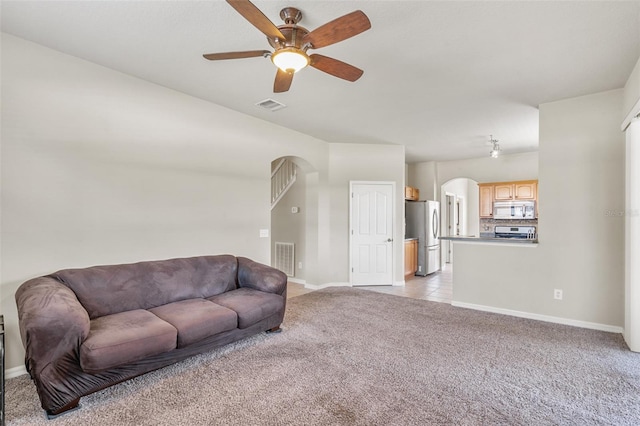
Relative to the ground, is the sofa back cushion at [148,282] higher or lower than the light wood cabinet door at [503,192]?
lower

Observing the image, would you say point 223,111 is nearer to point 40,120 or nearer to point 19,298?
point 40,120

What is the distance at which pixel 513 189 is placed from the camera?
6.62 metres

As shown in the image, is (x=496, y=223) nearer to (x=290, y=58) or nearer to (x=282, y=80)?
(x=282, y=80)

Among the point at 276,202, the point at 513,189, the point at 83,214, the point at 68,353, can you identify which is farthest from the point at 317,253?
the point at 513,189


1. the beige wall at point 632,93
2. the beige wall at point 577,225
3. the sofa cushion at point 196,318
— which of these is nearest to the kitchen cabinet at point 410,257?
the beige wall at point 577,225

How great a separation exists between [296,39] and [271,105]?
188 cm

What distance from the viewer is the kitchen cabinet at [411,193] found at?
6941 mm

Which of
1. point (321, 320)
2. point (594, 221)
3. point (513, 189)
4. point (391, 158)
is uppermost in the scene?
point (391, 158)

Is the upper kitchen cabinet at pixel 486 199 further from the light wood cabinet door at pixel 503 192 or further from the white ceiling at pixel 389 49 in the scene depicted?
the white ceiling at pixel 389 49

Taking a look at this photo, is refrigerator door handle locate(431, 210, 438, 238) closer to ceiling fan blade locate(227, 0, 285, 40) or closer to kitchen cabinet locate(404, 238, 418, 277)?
kitchen cabinet locate(404, 238, 418, 277)

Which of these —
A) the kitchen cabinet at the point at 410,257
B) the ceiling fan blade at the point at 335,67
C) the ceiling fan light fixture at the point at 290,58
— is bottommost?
the kitchen cabinet at the point at 410,257

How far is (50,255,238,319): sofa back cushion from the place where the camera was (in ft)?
8.70

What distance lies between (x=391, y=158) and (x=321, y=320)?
11.4ft

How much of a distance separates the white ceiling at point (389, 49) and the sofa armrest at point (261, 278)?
198cm
